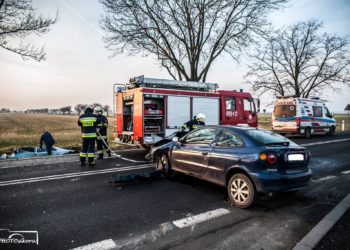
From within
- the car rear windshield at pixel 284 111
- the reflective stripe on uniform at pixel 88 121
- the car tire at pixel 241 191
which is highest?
the car rear windshield at pixel 284 111

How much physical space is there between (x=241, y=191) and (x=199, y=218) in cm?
98

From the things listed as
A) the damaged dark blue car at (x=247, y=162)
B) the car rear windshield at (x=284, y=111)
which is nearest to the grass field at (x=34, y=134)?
the damaged dark blue car at (x=247, y=162)

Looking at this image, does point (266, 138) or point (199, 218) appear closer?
point (199, 218)

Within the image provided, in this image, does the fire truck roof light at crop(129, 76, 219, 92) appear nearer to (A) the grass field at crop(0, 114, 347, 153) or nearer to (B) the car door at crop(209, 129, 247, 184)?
(A) the grass field at crop(0, 114, 347, 153)

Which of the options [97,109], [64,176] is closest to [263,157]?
[64,176]

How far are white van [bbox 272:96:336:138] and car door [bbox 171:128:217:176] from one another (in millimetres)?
13468

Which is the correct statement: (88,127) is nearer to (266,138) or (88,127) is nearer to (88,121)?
(88,121)

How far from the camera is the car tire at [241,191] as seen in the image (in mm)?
4328

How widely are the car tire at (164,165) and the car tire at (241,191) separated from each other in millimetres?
2103

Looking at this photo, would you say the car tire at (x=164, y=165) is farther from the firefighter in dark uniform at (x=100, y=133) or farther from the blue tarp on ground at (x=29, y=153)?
the blue tarp on ground at (x=29, y=153)

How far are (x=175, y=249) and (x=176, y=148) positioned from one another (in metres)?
3.31

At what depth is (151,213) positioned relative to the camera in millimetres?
4199

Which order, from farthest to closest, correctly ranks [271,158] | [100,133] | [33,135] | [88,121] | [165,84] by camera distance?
1. [33,135]
2. [165,84]
3. [100,133]
4. [88,121]
5. [271,158]

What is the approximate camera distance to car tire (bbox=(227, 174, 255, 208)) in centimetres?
433
